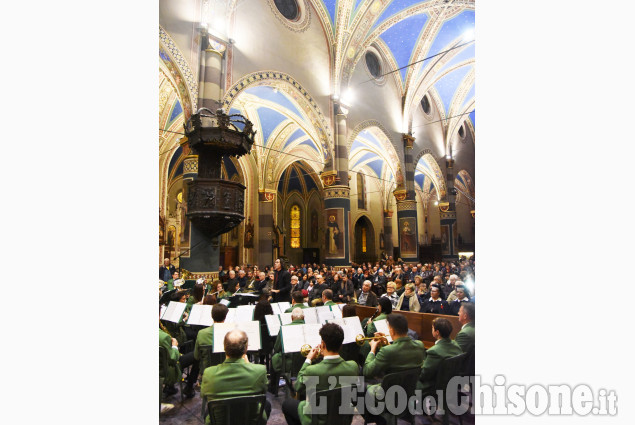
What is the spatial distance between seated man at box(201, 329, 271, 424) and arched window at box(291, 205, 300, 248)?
22022 millimetres

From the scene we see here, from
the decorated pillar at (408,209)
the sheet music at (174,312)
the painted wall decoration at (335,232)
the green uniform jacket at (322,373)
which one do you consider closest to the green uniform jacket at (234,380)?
the green uniform jacket at (322,373)

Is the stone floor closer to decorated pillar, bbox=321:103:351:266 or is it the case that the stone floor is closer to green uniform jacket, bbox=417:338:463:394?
green uniform jacket, bbox=417:338:463:394

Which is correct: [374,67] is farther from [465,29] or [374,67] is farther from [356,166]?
[356,166]

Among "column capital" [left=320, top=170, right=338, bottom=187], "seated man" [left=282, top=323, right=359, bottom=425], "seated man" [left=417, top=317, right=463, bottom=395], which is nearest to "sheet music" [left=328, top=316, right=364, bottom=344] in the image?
"seated man" [left=417, top=317, right=463, bottom=395]

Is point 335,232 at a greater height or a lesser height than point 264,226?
lesser

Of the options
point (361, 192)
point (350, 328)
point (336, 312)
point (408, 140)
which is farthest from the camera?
point (361, 192)

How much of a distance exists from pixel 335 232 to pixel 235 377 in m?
10.7

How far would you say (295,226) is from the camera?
2484 cm

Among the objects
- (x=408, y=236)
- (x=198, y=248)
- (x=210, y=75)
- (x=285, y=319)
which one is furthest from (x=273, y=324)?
(x=408, y=236)

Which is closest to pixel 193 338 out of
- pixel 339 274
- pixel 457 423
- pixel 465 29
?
pixel 457 423

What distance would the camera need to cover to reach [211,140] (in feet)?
25.1

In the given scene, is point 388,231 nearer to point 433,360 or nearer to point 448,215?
point 448,215

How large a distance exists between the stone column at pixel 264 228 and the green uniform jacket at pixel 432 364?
15179 mm

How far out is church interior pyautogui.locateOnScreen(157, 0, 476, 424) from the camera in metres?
8.70
